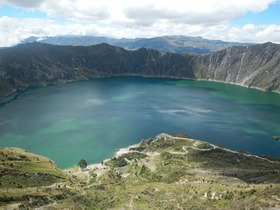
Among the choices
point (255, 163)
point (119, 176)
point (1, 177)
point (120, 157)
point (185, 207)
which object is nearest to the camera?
point (185, 207)

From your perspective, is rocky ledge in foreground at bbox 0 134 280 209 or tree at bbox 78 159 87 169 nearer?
rocky ledge in foreground at bbox 0 134 280 209

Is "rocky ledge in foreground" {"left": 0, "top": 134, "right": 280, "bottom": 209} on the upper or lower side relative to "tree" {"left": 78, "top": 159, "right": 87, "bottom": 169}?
upper

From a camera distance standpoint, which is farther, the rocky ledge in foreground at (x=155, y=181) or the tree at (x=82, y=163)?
the tree at (x=82, y=163)

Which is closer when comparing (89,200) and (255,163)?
(89,200)

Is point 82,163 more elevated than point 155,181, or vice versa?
point 155,181

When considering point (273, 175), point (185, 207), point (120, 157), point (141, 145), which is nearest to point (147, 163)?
point (120, 157)

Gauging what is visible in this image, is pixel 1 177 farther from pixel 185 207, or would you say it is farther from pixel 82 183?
pixel 185 207

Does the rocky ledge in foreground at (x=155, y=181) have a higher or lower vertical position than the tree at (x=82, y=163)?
higher

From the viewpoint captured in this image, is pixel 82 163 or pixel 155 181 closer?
pixel 155 181
